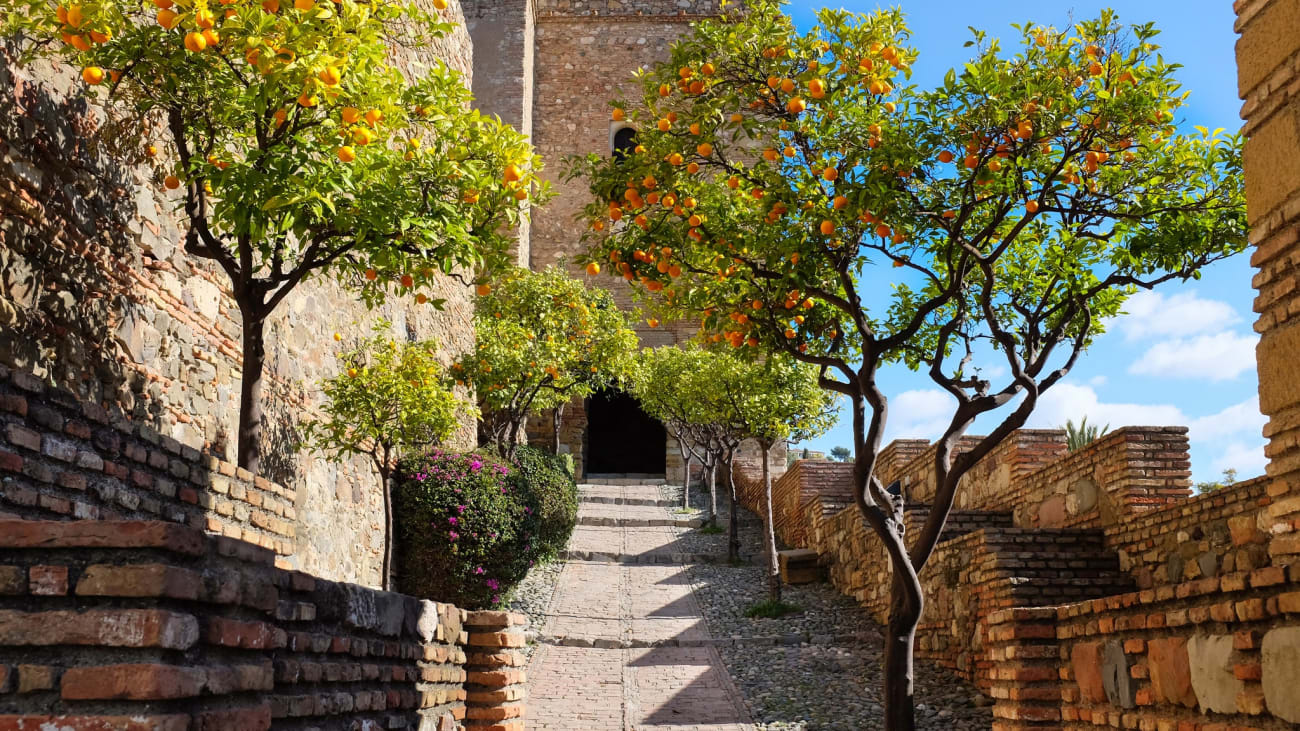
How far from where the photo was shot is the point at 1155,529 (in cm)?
718

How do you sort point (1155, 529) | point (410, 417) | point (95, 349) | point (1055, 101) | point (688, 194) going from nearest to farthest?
point (95, 349) → point (1055, 101) → point (688, 194) → point (1155, 529) → point (410, 417)

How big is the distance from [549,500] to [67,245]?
8.56 metres

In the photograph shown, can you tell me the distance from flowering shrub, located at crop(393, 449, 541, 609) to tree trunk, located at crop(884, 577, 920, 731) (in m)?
4.92

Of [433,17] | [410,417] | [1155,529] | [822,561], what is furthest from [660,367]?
[433,17]

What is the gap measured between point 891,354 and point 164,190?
4894mm

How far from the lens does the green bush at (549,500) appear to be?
12492mm

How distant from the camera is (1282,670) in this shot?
293 centimetres

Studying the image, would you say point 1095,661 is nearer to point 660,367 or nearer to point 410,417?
point 410,417

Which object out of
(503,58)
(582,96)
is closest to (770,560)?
(503,58)

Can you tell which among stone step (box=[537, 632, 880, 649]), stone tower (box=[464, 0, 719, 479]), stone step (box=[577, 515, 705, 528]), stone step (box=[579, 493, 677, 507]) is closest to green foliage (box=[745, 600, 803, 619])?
stone step (box=[537, 632, 880, 649])

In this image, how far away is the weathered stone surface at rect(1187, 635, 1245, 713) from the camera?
317 cm

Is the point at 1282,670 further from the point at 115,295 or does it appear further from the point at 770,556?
the point at 770,556

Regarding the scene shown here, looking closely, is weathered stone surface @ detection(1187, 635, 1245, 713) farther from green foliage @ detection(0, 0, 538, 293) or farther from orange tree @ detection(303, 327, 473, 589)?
orange tree @ detection(303, 327, 473, 589)

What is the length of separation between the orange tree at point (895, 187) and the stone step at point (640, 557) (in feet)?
25.8
